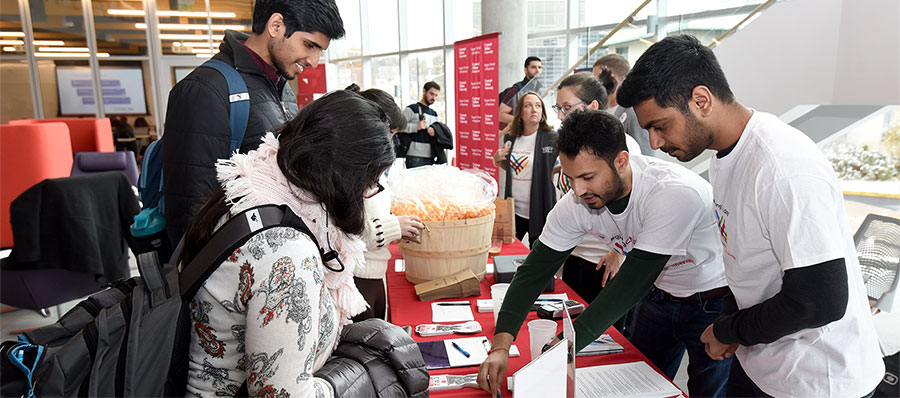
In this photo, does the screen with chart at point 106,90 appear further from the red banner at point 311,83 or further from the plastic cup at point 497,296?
the plastic cup at point 497,296

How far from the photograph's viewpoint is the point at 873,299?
2.31 metres

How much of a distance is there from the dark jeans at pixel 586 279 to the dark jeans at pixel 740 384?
2.73 ft

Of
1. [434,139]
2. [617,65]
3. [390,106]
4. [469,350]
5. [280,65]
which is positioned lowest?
[469,350]

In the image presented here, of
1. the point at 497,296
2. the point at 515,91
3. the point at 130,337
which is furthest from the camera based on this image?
the point at 515,91

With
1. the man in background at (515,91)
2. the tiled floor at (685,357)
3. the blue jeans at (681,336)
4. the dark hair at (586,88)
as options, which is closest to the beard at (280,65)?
the blue jeans at (681,336)

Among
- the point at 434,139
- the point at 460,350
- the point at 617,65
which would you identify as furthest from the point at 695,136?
the point at 434,139

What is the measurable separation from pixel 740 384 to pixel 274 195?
4.43 feet

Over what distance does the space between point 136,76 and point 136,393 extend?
37.4 ft

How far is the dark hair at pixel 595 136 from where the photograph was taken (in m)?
1.57

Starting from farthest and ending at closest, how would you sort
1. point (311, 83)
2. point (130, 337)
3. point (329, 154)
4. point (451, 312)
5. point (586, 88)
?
point (311, 83)
point (586, 88)
point (451, 312)
point (329, 154)
point (130, 337)

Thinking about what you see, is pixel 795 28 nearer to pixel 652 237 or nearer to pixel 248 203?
pixel 652 237

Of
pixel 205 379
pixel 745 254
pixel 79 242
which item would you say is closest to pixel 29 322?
pixel 79 242

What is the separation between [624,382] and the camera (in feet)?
4.40

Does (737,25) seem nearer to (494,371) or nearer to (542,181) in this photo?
(542,181)
